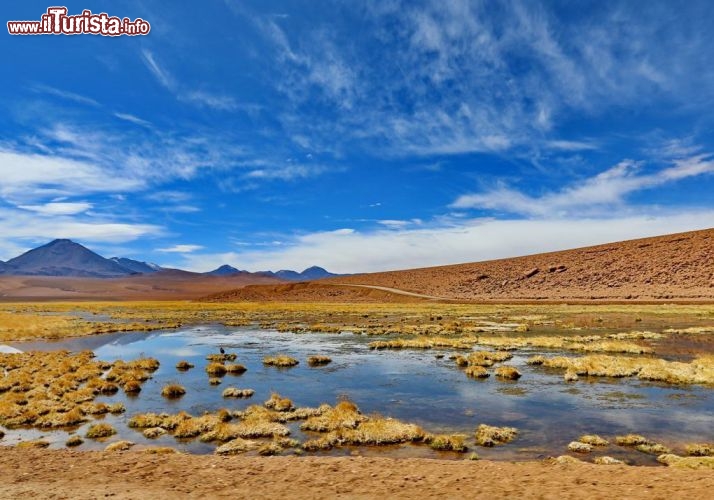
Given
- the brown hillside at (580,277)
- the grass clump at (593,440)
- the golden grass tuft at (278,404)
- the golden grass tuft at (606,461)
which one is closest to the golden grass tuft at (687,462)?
the golden grass tuft at (606,461)

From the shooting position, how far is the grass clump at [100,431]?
18047 millimetres

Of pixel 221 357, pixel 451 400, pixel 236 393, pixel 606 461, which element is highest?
pixel 221 357

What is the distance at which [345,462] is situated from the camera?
14.0 m

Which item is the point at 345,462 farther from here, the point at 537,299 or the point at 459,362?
the point at 537,299

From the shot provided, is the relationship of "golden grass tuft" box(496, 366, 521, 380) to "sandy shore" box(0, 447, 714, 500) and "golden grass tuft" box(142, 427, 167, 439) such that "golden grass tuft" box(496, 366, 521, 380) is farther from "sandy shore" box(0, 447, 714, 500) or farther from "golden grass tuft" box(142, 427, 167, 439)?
"golden grass tuft" box(142, 427, 167, 439)

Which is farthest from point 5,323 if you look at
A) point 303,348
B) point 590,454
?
point 590,454

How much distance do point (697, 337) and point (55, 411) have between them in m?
45.9

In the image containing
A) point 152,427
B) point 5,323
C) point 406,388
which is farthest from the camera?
point 5,323

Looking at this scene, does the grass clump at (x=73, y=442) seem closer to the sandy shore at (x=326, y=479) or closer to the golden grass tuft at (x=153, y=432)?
the golden grass tuft at (x=153, y=432)

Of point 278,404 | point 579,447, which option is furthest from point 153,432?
point 579,447

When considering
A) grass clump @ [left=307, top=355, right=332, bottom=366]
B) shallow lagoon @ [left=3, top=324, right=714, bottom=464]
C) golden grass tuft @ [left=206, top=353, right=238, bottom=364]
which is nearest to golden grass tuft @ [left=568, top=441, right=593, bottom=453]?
shallow lagoon @ [left=3, top=324, right=714, bottom=464]

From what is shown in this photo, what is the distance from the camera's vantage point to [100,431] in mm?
18203

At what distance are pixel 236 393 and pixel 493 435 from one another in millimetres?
13489

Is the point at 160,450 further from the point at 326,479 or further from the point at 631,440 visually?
the point at 631,440
